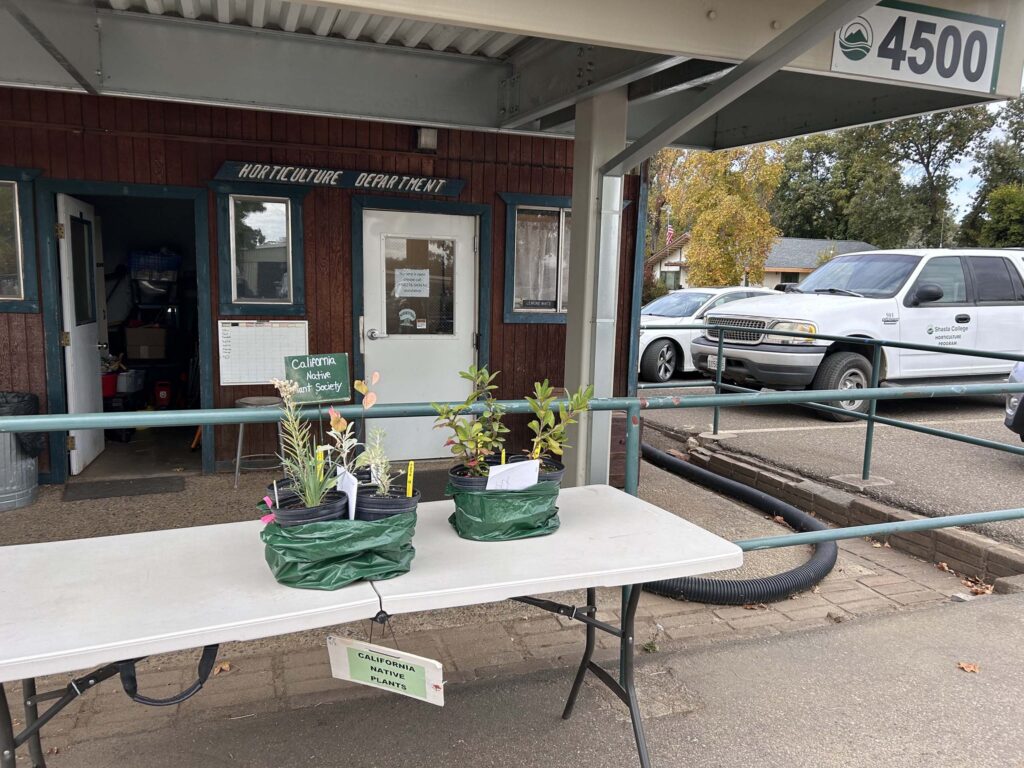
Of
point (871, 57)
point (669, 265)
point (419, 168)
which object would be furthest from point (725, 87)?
point (669, 265)

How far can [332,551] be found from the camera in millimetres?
1822

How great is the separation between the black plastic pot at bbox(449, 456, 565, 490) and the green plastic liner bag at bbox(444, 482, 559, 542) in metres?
0.02

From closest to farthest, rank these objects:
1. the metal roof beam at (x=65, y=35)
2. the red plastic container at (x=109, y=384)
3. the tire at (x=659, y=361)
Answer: the metal roof beam at (x=65, y=35) < the red plastic container at (x=109, y=384) < the tire at (x=659, y=361)

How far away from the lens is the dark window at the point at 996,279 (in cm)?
900

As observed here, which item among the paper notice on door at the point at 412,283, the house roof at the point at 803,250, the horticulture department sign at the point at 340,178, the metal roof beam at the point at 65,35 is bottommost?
the paper notice on door at the point at 412,283

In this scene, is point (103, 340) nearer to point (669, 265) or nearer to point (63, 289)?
point (63, 289)

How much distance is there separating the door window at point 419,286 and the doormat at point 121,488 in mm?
2045

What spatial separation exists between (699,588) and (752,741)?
1.30 metres

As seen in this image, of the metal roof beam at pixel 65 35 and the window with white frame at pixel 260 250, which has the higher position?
the metal roof beam at pixel 65 35

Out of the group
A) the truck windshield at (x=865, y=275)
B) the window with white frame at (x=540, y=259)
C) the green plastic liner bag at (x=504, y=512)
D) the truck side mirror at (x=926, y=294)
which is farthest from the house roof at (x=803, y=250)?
the green plastic liner bag at (x=504, y=512)

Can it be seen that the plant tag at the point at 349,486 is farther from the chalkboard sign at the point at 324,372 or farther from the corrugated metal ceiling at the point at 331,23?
the chalkboard sign at the point at 324,372

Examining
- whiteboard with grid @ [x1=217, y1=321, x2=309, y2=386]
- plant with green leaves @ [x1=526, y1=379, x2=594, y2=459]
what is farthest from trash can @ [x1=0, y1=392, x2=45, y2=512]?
plant with green leaves @ [x1=526, y1=379, x2=594, y2=459]

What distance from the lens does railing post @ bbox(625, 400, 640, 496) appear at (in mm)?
2761

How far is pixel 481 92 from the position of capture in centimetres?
476
